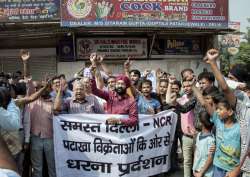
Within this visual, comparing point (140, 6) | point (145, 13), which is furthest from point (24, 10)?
point (145, 13)

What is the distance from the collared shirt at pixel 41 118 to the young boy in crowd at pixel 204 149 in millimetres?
2150

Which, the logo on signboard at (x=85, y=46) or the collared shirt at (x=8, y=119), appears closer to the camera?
the collared shirt at (x=8, y=119)

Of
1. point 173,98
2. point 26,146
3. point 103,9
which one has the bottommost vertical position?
point 26,146

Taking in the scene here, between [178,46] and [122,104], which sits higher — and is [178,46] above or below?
above

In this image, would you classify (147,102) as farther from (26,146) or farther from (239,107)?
(239,107)

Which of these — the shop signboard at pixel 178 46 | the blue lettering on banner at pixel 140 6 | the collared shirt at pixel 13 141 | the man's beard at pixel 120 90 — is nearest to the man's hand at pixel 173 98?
the man's beard at pixel 120 90

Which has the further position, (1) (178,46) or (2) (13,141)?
(1) (178,46)

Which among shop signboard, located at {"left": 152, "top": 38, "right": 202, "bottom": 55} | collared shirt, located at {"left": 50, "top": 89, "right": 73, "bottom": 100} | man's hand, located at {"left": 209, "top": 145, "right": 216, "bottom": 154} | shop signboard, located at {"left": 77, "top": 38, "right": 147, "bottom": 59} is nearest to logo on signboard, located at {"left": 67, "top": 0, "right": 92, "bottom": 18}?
shop signboard, located at {"left": 77, "top": 38, "right": 147, "bottom": 59}

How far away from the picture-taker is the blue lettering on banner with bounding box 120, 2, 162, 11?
53.2 feet

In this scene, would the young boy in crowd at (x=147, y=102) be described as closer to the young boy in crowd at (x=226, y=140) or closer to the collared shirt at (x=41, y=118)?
the collared shirt at (x=41, y=118)

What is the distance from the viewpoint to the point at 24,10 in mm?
16391

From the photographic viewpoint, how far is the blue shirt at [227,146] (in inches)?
167

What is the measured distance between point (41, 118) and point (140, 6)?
35.0ft

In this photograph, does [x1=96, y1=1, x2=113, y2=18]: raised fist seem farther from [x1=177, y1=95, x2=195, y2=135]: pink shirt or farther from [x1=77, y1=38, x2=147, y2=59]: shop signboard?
[x1=177, y1=95, x2=195, y2=135]: pink shirt
